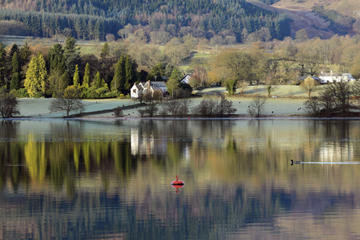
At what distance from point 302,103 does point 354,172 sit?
70.2m

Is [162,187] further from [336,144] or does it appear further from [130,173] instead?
[336,144]

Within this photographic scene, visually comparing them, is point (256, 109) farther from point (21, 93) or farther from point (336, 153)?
point (336, 153)

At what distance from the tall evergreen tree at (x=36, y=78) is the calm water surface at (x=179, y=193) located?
70923mm

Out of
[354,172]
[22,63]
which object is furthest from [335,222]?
[22,63]

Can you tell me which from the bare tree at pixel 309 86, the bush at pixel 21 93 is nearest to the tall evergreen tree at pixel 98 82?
the bush at pixel 21 93

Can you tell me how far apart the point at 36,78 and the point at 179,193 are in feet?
302

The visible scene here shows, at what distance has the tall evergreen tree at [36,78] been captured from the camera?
10969 cm

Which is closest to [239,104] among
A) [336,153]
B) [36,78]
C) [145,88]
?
[145,88]

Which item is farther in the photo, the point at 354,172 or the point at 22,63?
the point at 22,63

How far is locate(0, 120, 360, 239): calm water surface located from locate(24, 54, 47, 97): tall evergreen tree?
70.9 m

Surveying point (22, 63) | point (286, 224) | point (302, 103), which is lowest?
point (286, 224)

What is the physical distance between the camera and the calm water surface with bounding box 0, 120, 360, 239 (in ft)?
57.0

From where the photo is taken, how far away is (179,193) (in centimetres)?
2288

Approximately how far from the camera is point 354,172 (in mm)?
28203
